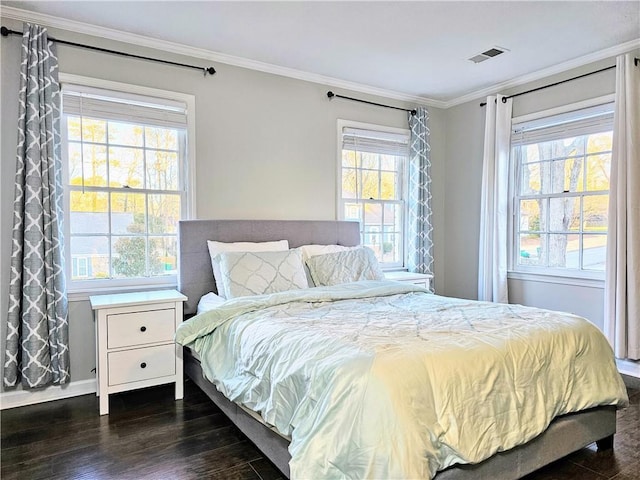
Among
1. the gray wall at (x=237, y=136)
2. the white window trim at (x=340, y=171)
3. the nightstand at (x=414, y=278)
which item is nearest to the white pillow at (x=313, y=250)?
the gray wall at (x=237, y=136)

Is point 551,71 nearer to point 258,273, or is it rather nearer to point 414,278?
point 414,278

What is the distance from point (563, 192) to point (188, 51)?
3.51 meters

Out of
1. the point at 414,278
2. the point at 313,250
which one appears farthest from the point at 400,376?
the point at 414,278

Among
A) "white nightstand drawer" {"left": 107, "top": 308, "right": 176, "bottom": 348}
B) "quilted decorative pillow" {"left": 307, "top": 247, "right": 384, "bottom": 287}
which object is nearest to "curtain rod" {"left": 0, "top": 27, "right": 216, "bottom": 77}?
"quilted decorative pillow" {"left": 307, "top": 247, "right": 384, "bottom": 287}

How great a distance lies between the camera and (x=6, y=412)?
2.81 metres

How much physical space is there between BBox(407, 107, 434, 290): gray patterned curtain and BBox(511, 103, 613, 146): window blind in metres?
0.92

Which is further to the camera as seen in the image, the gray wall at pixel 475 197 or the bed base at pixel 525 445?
the gray wall at pixel 475 197

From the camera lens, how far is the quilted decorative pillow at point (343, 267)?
11.3 feet

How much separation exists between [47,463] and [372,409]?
5.96ft

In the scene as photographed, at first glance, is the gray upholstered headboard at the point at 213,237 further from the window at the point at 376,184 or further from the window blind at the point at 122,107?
the window blind at the point at 122,107

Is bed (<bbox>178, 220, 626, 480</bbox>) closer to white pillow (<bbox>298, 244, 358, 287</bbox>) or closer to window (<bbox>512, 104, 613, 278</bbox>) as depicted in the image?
white pillow (<bbox>298, 244, 358, 287</bbox>)

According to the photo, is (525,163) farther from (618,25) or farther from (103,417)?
(103,417)

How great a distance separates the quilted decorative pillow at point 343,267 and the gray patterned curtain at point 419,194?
1246mm

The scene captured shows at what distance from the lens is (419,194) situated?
4.73 metres
